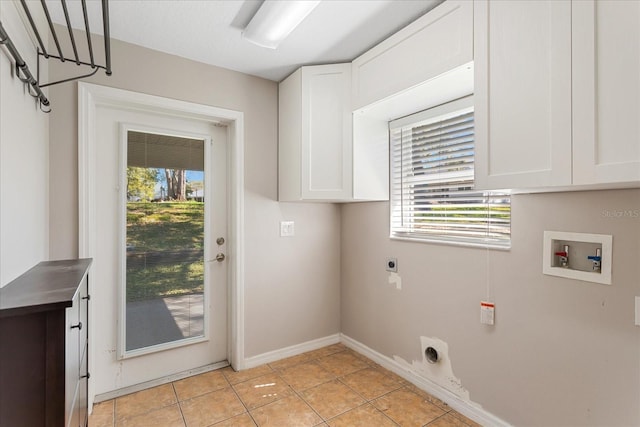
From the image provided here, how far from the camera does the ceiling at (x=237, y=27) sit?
1714 mm

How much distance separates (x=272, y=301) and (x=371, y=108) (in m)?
1.75

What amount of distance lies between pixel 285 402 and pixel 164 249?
140 centimetres

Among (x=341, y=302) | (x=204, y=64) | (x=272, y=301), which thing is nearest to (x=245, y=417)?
(x=272, y=301)

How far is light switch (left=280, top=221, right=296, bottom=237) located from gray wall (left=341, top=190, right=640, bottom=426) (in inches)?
35.0

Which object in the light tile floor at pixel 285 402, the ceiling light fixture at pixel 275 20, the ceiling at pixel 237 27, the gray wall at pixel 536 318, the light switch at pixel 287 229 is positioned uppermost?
the ceiling at pixel 237 27

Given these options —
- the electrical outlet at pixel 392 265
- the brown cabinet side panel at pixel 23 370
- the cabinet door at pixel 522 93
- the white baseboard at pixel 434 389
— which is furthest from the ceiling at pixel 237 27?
the white baseboard at pixel 434 389

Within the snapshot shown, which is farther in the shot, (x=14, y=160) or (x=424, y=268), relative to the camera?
(x=424, y=268)

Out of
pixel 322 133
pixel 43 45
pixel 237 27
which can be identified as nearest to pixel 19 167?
pixel 43 45

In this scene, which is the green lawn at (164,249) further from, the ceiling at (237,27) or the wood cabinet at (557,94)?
the wood cabinet at (557,94)

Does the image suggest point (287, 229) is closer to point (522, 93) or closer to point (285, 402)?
point (285, 402)

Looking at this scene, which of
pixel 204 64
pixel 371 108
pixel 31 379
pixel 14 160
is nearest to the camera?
pixel 31 379

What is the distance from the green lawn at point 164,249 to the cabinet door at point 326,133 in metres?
0.94

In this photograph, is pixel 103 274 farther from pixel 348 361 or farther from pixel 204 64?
pixel 348 361

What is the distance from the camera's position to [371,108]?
2.15 m
